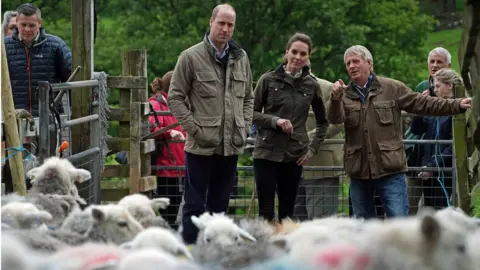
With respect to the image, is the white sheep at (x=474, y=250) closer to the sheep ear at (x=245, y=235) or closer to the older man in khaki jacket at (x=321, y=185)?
the sheep ear at (x=245, y=235)

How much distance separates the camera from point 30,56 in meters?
12.2

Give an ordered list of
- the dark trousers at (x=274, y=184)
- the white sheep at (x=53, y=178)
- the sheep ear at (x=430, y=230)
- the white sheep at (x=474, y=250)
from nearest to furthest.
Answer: the sheep ear at (x=430, y=230) → the white sheep at (x=474, y=250) → the white sheep at (x=53, y=178) → the dark trousers at (x=274, y=184)

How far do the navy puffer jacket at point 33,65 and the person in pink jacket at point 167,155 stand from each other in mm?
1538

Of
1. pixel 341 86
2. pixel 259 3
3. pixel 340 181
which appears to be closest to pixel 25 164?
pixel 341 86

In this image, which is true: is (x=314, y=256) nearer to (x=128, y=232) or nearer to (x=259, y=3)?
(x=128, y=232)

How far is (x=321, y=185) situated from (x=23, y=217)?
5.74m

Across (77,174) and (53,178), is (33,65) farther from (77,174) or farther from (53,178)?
(53,178)

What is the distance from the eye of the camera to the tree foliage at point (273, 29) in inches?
1201

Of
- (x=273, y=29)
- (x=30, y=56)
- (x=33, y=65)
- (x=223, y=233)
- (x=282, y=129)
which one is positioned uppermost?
(x=273, y=29)

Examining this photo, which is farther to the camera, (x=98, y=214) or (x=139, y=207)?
(x=139, y=207)

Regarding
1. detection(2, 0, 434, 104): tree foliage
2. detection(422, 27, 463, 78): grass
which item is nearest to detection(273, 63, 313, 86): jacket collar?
detection(2, 0, 434, 104): tree foliage

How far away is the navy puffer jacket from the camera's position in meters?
12.0

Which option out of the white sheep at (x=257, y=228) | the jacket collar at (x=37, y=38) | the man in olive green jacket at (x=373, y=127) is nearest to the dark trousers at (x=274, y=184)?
the man in olive green jacket at (x=373, y=127)

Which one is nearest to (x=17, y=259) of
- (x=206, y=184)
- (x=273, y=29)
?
(x=206, y=184)
